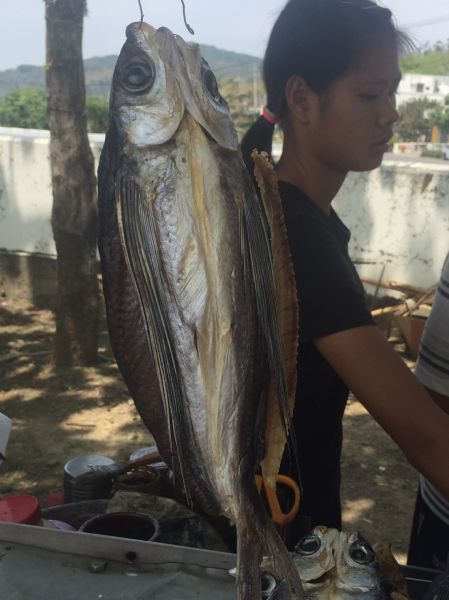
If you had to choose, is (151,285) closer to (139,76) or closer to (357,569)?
(139,76)

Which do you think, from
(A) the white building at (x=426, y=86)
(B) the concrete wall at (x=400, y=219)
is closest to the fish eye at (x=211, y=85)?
(B) the concrete wall at (x=400, y=219)

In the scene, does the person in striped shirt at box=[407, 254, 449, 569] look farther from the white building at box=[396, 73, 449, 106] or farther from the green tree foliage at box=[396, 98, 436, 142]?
the white building at box=[396, 73, 449, 106]

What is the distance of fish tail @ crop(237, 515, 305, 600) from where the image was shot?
97cm

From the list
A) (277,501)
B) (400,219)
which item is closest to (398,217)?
(400,219)

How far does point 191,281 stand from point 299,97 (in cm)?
84

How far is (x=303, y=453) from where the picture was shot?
1.65 metres

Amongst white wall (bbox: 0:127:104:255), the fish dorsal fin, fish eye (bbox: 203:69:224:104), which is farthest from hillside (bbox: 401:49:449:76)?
fish eye (bbox: 203:69:224:104)

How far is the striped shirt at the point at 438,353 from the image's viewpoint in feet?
5.45

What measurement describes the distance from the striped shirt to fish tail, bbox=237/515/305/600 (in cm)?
80

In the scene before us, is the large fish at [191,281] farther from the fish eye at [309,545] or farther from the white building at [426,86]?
the white building at [426,86]

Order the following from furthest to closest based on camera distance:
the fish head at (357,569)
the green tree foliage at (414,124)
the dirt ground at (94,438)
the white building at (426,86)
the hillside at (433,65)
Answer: the hillside at (433,65), the white building at (426,86), the green tree foliage at (414,124), the dirt ground at (94,438), the fish head at (357,569)

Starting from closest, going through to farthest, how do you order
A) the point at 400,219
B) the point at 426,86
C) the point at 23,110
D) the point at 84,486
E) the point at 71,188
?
the point at 84,486 → the point at 71,188 → the point at 400,219 → the point at 23,110 → the point at 426,86

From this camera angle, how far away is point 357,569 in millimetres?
1234

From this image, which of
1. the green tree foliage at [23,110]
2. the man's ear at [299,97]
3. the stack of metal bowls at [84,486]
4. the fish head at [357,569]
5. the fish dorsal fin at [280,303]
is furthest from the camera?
the green tree foliage at [23,110]
